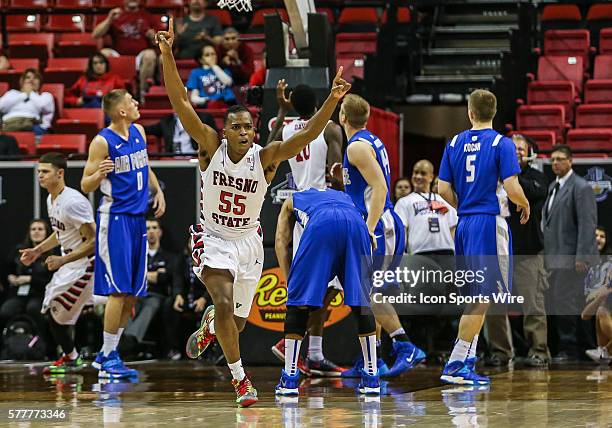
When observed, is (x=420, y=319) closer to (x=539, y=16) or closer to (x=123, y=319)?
(x=123, y=319)

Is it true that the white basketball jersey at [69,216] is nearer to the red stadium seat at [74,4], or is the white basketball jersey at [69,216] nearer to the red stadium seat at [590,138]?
the red stadium seat at [590,138]

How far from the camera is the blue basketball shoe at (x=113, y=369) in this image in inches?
373

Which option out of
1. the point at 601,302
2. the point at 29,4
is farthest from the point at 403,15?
the point at 601,302

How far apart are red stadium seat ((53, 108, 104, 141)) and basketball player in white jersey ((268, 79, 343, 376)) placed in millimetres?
5310

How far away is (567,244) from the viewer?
1127cm

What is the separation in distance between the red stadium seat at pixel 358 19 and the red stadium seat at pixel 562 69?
95.6 inches

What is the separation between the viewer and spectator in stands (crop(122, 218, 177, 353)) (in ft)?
Answer: 39.6

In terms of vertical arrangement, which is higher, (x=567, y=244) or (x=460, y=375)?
(x=567, y=244)

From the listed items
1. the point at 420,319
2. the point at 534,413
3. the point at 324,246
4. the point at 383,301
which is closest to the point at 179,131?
the point at 420,319

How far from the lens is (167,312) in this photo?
12.1m

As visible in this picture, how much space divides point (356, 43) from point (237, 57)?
1.88 m

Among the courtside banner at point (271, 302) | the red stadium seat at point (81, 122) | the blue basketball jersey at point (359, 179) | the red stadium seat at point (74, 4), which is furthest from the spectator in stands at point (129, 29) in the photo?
the blue basketball jersey at point (359, 179)

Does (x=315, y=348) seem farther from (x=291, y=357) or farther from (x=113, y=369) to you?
(x=291, y=357)

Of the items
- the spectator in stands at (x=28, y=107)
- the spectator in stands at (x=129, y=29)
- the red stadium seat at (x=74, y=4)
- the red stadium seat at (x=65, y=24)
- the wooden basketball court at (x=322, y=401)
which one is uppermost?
the red stadium seat at (x=74, y=4)
